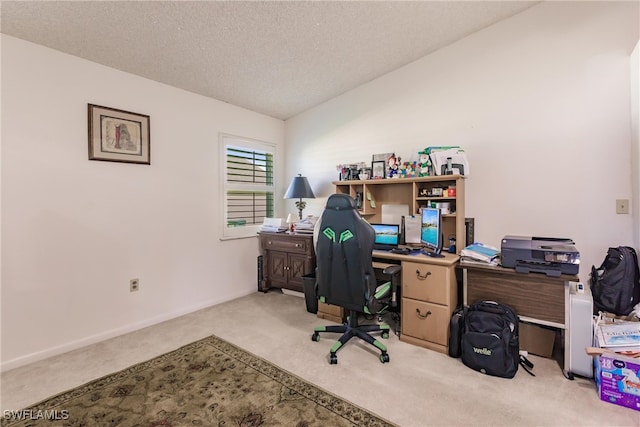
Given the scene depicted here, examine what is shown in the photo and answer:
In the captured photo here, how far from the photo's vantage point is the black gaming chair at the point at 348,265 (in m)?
2.13

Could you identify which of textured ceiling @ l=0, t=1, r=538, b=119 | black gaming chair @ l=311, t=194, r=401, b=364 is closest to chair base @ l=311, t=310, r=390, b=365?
black gaming chair @ l=311, t=194, r=401, b=364

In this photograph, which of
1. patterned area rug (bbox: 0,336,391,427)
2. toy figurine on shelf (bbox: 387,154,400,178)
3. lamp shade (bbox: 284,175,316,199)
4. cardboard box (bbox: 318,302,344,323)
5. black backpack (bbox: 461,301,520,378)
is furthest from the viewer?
lamp shade (bbox: 284,175,316,199)

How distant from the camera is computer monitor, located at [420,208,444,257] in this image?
2598 mm

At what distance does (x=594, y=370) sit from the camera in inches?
74.7

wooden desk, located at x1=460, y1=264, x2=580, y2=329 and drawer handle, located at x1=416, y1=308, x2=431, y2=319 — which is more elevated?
wooden desk, located at x1=460, y1=264, x2=580, y2=329

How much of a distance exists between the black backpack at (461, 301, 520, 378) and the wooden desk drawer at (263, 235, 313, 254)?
1.84 meters

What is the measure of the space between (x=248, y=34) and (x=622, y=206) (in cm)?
324

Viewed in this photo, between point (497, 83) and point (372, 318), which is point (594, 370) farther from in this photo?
point (497, 83)

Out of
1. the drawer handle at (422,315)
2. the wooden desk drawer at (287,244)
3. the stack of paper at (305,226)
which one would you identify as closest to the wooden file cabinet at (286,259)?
the wooden desk drawer at (287,244)

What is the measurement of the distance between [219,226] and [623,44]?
4.06 m

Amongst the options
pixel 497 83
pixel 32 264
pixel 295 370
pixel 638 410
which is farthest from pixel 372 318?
pixel 32 264

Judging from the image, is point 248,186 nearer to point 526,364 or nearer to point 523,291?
point 523,291

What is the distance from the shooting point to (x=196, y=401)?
5.80ft

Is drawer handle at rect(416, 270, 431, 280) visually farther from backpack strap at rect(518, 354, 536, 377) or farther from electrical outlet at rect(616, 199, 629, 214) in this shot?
electrical outlet at rect(616, 199, 629, 214)
